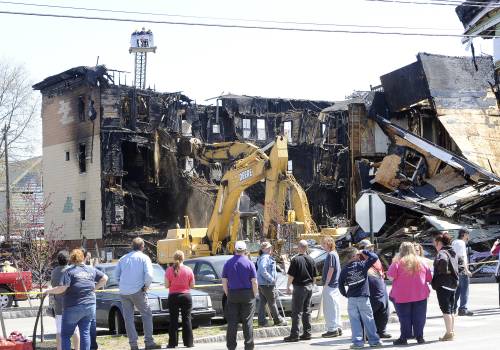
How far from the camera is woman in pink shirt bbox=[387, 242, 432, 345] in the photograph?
12258 millimetres

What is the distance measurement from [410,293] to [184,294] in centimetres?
378

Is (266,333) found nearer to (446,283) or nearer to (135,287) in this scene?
(135,287)

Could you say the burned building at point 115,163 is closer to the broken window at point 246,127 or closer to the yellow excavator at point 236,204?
the broken window at point 246,127

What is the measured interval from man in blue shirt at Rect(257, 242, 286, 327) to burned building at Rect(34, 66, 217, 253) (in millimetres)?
33219

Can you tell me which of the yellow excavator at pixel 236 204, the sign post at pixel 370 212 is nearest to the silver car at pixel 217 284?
the sign post at pixel 370 212

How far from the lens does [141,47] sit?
54938 mm

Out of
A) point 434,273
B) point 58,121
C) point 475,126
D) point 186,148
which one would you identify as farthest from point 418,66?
point 434,273

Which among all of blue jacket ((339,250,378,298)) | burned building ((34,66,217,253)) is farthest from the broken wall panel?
blue jacket ((339,250,378,298))

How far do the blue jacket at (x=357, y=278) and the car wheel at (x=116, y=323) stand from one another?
481 centimetres

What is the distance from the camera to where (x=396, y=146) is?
138ft

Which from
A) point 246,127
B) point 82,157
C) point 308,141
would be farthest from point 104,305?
point 308,141

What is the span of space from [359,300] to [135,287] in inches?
143

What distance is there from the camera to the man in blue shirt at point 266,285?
14.9 meters

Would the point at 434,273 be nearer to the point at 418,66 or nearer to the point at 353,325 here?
the point at 353,325
